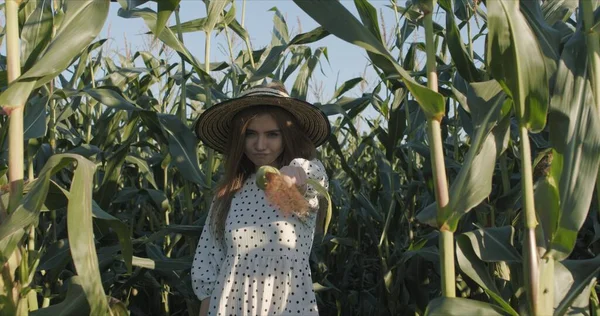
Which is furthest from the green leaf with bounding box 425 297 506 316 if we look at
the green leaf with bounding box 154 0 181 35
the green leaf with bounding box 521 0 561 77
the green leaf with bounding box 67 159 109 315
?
the green leaf with bounding box 154 0 181 35

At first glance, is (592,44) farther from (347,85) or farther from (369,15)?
(347,85)

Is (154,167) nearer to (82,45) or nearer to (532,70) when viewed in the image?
(82,45)

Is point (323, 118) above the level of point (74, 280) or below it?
above

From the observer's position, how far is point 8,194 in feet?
7.60

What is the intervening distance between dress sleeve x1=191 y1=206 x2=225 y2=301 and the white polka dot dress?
0.06 metres

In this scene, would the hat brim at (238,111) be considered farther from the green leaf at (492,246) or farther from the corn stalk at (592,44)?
the corn stalk at (592,44)

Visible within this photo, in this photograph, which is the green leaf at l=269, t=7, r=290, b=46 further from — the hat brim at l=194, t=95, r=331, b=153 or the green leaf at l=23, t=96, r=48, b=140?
the green leaf at l=23, t=96, r=48, b=140

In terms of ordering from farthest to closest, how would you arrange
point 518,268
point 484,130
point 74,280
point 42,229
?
point 42,229 < point 518,268 < point 74,280 < point 484,130

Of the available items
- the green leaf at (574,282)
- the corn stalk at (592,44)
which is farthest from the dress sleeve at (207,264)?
the corn stalk at (592,44)

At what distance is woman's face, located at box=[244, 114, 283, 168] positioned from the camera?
315 cm

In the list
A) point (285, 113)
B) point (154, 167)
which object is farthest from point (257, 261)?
point (154, 167)

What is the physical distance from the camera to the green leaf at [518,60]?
6.40ft

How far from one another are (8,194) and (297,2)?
3.51 ft

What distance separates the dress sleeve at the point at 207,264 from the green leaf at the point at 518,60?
160 centimetres
